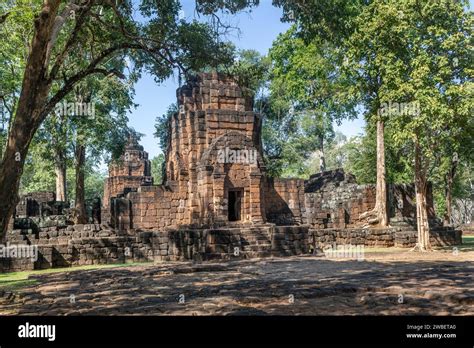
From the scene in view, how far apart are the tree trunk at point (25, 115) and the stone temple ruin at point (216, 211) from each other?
891 cm

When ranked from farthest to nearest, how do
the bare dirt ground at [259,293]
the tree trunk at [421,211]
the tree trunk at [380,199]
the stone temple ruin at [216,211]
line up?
the tree trunk at [380,199] → the tree trunk at [421,211] → the stone temple ruin at [216,211] → the bare dirt ground at [259,293]

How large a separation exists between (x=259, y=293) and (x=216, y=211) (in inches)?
514

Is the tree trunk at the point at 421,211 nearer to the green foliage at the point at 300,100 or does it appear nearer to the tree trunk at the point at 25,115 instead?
the green foliage at the point at 300,100

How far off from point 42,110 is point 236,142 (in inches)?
518

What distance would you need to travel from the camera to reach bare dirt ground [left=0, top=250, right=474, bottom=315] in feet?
20.8

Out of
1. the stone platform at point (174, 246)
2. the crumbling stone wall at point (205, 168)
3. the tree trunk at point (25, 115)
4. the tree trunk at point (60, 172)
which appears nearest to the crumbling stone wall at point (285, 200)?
the crumbling stone wall at point (205, 168)

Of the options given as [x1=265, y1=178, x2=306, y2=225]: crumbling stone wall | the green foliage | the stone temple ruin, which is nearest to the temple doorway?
the stone temple ruin

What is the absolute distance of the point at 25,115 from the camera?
8.09 meters

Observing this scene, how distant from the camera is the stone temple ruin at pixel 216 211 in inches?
675

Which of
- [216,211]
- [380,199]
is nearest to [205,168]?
[216,211]

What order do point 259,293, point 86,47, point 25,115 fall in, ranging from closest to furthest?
1. point 259,293
2. point 25,115
3. point 86,47

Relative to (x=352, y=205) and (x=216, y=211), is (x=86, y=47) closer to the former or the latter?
(x=216, y=211)
